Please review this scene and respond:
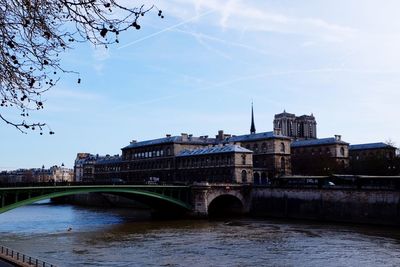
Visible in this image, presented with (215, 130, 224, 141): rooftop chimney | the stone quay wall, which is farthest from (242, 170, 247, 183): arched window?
(215, 130, 224, 141): rooftop chimney

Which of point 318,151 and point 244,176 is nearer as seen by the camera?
point 244,176

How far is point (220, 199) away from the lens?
8219 cm

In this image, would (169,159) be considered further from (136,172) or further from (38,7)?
(38,7)

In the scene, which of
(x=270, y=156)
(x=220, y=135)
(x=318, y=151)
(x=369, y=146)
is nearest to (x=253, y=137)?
(x=270, y=156)

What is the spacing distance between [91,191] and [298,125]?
114 m

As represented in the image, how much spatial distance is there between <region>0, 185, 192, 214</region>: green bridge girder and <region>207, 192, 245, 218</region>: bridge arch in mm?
8342

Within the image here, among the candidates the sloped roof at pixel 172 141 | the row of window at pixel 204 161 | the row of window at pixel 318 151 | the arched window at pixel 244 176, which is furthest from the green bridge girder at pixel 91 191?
the row of window at pixel 318 151

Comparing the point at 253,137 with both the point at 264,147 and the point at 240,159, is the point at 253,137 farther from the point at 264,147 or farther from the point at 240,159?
the point at 240,159

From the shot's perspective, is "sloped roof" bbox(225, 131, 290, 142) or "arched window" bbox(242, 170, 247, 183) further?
"sloped roof" bbox(225, 131, 290, 142)

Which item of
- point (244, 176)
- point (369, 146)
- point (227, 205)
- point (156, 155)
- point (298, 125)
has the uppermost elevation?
point (298, 125)

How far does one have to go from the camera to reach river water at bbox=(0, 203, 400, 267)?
3409 centimetres

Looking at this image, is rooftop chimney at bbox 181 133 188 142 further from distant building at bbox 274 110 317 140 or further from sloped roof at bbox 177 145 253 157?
distant building at bbox 274 110 317 140

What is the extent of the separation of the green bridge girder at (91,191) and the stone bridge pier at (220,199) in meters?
1.45

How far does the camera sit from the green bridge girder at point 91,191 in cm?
5131
